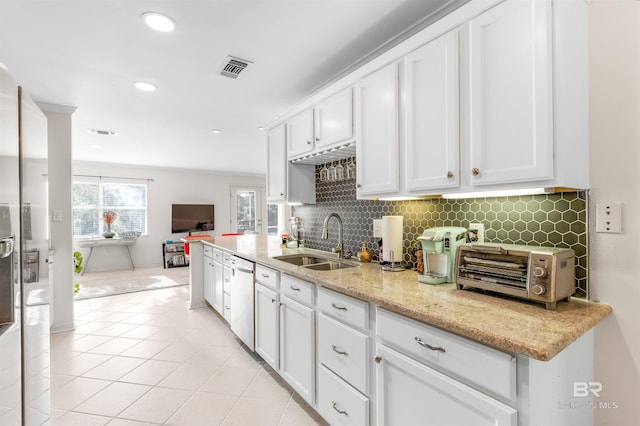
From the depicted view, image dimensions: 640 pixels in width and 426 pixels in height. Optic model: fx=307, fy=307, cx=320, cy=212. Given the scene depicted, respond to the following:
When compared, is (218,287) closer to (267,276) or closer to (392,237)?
(267,276)

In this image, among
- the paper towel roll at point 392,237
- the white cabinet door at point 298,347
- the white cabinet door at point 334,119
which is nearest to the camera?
the white cabinet door at point 298,347

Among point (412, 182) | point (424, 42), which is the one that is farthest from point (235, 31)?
point (412, 182)

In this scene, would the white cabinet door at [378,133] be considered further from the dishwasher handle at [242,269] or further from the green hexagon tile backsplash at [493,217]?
the dishwasher handle at [242,269]

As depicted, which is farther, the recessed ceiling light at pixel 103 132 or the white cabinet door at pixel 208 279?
the recessed ceiling light at pixel 103 132

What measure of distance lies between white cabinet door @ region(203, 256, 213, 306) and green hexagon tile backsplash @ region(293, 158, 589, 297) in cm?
193

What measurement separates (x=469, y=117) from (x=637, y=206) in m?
0.72

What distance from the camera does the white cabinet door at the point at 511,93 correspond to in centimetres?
118

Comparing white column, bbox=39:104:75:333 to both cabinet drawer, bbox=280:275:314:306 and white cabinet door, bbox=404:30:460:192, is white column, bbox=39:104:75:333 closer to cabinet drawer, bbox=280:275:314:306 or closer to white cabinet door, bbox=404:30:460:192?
cabinet drawer, bbox=280:275:314:306

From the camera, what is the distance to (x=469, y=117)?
1.41m

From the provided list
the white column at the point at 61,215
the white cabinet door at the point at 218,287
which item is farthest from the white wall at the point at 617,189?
the white column at the point at 61,215

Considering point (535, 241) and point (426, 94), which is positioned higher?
point (426, 94)

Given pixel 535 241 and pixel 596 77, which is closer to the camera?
pixel 596 77

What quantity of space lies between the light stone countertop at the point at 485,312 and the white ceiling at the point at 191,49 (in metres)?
1.55

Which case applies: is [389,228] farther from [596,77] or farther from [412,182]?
[596,77]
